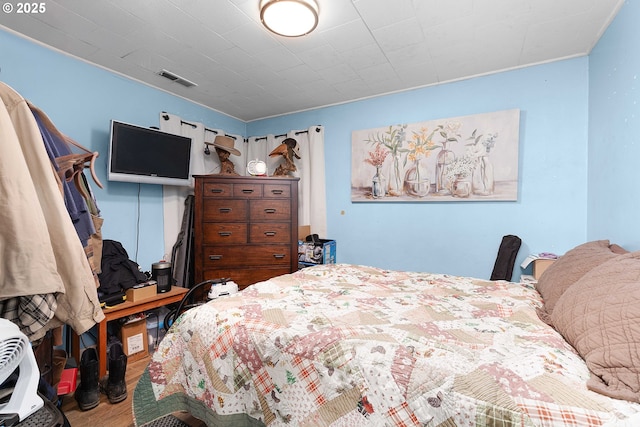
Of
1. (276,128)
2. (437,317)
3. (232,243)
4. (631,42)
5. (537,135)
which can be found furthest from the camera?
(276,128)

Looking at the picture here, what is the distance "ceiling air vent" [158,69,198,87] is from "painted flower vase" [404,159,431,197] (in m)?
2.32

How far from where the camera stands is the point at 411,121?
9.75 ft

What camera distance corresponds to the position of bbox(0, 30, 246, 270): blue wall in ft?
6.92

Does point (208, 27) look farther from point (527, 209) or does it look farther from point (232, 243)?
point (527, 209)

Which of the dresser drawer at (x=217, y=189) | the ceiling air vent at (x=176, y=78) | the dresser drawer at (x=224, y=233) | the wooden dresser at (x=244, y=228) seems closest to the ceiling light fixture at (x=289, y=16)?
the ceiling air vent at (x=176, y=78)

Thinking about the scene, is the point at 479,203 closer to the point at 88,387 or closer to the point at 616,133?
the point at 616,133

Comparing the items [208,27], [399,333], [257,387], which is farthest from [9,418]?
[208,27]

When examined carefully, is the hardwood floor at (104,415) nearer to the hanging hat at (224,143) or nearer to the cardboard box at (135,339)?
the cardboard box at (135,339)

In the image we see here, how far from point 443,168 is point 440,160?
0.27ft

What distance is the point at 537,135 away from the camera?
246cm

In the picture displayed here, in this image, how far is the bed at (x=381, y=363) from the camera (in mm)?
779

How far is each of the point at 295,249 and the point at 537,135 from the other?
241cm

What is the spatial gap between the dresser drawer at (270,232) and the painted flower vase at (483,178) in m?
1.83

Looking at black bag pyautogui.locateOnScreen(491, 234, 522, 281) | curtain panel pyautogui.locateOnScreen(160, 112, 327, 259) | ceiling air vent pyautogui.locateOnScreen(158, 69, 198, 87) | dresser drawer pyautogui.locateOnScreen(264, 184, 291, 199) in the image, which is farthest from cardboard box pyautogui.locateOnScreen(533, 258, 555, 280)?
ceiling air vent pyautogui.locateOnScreen(158, 69, 198, 87)
